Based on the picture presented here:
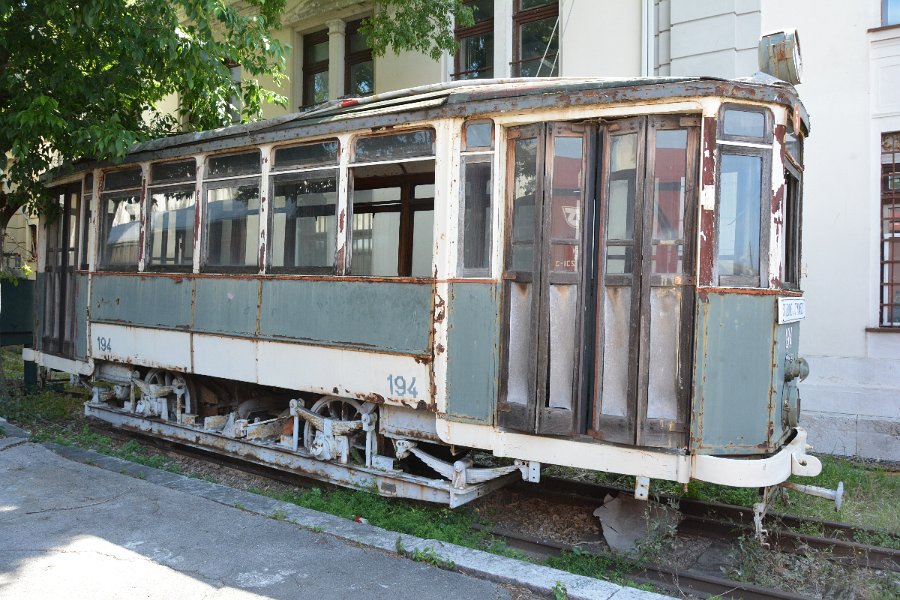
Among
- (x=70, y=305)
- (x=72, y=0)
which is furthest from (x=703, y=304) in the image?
(x=70, y=305)

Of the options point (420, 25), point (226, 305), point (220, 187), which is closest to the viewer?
point (226, 305)

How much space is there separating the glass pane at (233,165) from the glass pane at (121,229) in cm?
140

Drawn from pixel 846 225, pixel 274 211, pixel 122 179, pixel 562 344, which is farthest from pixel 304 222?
pixel 846 225

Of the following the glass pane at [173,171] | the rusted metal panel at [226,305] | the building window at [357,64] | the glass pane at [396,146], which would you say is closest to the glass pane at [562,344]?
the glass pane at [396,146]

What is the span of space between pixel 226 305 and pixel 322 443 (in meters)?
1.70

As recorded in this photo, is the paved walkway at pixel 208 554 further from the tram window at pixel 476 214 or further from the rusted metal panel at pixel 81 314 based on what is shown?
the rusted metal panel at pixel 81 314

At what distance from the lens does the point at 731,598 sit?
4.53m

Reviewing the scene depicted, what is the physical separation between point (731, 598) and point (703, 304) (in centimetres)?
177

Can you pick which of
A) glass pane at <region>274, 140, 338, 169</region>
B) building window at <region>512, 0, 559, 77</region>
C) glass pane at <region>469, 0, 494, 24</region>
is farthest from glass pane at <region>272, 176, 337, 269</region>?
glass pane at <region>469, 0, 494, 24</region>

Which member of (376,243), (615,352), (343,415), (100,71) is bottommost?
(343,415)

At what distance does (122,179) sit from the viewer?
8484mm

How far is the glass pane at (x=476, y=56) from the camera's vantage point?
39.2 feet

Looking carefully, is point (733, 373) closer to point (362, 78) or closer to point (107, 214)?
point (107, 214)

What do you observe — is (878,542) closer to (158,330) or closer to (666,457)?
(666,457)
